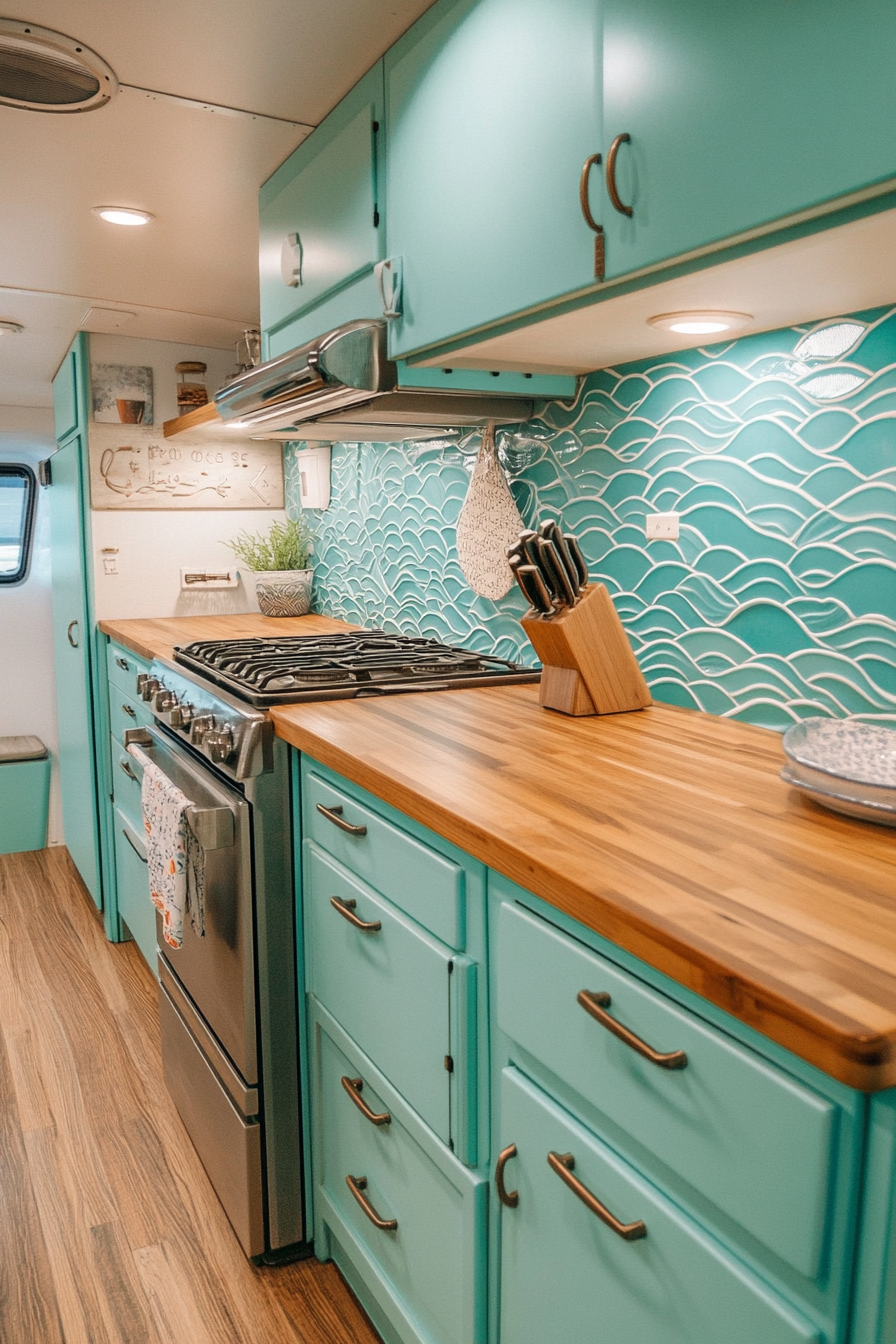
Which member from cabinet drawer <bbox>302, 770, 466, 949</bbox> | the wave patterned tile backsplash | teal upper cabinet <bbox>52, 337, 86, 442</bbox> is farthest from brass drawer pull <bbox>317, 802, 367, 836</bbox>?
teal upper cabinet <bbox>52, 337, 86, 442</bbox>

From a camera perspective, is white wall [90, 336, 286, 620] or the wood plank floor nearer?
the wood plank floor

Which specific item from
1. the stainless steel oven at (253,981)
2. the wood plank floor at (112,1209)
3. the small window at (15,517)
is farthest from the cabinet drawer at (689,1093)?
the small window at (15,517)

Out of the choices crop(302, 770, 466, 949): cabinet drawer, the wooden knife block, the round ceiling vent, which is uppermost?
the round ceiling vent

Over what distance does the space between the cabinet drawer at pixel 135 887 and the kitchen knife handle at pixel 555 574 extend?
1.46 metres

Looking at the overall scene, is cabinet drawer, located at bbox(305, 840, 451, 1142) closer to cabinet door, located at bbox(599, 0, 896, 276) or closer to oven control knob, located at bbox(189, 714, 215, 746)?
oven control knob, located at bbox(189, 714, 215, 746)

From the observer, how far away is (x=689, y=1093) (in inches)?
30.7

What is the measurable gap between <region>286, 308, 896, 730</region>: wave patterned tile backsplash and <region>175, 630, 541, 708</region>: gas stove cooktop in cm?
17

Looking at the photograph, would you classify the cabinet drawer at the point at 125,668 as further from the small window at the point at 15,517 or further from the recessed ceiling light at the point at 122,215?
the small window at the point at 15,517

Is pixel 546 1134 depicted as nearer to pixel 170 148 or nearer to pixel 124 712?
pixel 170 148

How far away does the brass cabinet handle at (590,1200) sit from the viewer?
0.85 meters

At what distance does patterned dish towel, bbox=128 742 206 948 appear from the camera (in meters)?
1.79

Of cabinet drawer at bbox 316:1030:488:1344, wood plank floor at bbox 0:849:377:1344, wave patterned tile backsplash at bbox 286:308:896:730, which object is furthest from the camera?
wood plank floor at bbox 0:849:377:1344

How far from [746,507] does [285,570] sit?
2100 millimetres

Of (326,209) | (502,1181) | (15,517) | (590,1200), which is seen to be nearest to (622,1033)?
(590,1200)
